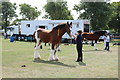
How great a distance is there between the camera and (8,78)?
7965 millimetres

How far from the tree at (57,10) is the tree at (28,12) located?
71.3 feet

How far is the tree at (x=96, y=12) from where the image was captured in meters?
56.9

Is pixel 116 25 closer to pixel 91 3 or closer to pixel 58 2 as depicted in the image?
pixel 91 3

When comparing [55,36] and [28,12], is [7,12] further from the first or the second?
[55,36]

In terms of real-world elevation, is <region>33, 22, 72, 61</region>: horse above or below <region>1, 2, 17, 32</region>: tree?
below

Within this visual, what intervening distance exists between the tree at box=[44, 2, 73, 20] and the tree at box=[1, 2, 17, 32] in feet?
55.7

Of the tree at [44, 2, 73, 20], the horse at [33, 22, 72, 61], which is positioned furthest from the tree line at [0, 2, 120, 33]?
the horse at [33, 22, 72, 61]

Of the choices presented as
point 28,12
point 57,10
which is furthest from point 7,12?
point 57,10

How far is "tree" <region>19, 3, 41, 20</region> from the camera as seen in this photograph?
9268cm

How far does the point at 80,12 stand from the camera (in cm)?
6034

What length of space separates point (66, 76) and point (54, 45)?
193 inches

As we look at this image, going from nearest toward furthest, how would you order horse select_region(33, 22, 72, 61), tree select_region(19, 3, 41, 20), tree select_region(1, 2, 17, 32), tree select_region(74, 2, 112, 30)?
1. horse select_region(33, 22, 72, 61)
2. tree select_region(74, 2, 112, 30)
3. tree select_region(1, 2, 17, 32)
4. tree select_region(19, 3, 41, 20)

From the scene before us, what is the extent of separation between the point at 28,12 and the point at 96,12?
44.1m

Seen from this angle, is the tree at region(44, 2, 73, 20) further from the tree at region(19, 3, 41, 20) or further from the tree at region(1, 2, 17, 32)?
the tree at region(19, 3, 41, 20)
